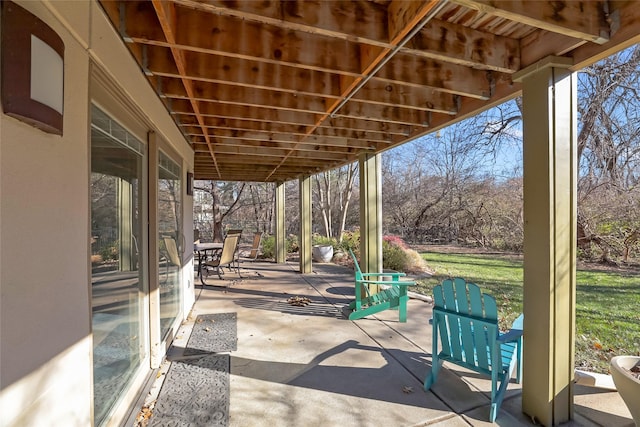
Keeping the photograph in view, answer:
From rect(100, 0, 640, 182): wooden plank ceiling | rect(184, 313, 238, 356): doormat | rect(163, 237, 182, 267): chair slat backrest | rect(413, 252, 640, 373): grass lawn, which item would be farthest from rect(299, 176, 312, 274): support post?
rect(100, 0, 640, 182): wooden plank ceiling

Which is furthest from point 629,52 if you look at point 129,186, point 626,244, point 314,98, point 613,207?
point 129,186

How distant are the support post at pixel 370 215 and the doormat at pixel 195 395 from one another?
8.18 ft

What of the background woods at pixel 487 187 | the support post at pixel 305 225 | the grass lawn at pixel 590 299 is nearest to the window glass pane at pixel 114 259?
the background woods at pixel 487 187

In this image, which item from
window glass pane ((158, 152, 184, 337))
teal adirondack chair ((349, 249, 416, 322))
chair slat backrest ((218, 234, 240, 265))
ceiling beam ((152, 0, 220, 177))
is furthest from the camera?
chair slat backrest ((218, 234, 240, 265))

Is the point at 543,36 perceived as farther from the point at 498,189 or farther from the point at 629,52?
the point at 498,189

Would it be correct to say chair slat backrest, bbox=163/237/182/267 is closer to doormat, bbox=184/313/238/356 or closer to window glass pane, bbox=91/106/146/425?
window glass pane, bbox=91/106/146/425

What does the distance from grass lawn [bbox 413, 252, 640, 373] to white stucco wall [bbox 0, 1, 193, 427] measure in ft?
12.7

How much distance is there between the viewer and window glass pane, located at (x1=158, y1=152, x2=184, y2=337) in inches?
115

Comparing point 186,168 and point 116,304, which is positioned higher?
point 186,168

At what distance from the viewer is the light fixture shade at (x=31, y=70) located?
893 millimetres

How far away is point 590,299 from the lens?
5.20 meters

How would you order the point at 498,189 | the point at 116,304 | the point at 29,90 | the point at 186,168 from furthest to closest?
the point at 498,189 < the point at 186,168 < the point at 116,304 < the point at 29,90

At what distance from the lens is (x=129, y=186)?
2.20 m

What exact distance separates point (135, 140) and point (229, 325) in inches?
97.5
